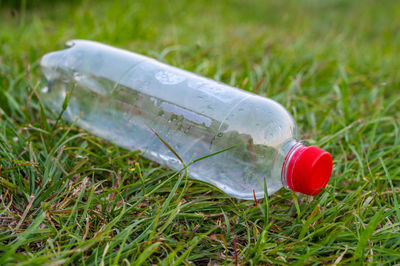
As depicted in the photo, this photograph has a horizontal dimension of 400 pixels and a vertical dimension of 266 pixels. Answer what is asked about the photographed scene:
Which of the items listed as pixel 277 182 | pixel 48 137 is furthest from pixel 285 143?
pixel 48 137

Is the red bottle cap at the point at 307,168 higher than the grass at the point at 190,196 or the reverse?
higher

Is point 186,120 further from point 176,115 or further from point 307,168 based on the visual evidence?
point 307,168

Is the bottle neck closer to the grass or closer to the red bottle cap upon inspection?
the red bottle cap

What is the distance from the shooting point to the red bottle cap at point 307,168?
3.85 feet

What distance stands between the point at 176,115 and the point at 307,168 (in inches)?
25.1

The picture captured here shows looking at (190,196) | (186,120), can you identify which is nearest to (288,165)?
(190,196)

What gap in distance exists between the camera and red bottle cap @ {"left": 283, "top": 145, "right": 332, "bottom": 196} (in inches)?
46.2

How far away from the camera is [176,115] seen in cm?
156

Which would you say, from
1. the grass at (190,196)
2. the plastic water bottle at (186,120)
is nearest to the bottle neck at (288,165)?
the plastic water bottle at (186,120)

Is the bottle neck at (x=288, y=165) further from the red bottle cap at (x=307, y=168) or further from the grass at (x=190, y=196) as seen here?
the grass at (x=190, y=196)

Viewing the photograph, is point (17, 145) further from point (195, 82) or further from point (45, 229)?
point (195, 82)

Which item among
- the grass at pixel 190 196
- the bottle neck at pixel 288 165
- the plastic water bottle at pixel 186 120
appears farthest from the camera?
the plastic water bottle at pixel 186 120

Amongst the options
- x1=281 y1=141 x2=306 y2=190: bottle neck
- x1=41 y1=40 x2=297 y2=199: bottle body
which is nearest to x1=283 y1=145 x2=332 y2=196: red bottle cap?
x1=281 y1=141 x2=306 y2=190: bottle neck

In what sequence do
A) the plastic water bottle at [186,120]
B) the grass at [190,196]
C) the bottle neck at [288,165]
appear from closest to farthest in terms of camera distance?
the grass at [190,196]
the bottle neck at [288,165]
the plastic water bottle at [186,120]
